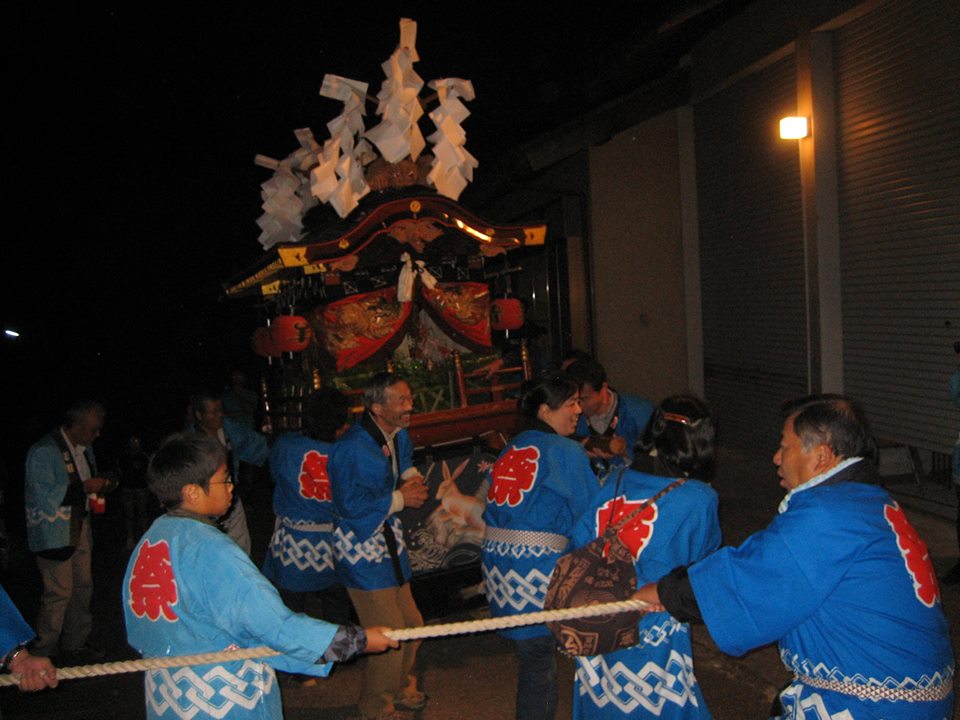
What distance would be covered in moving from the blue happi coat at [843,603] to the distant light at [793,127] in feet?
23.9

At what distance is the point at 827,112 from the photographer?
8.60 m

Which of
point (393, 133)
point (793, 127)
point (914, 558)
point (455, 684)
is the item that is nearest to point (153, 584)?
point (914, 558)

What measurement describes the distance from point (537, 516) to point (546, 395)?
58 centimetres

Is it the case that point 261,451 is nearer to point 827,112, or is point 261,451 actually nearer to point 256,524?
point 256,524

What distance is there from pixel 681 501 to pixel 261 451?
444cm

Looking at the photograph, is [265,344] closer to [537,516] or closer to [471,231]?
[471,231]

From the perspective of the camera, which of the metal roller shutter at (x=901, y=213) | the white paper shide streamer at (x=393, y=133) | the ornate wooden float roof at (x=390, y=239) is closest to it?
the ornate wooden float roof at (x=390, y=239)

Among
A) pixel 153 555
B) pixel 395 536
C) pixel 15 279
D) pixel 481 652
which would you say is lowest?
pixel 481 652

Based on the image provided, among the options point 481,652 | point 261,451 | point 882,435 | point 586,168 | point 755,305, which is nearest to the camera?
point 481,652

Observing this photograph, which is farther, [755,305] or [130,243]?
[130,243]

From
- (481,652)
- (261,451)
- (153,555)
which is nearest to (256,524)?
(261,451)

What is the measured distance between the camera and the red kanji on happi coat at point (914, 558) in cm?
223

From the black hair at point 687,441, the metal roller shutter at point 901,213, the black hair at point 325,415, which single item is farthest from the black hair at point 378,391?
the metal roller shutter at point 901,213

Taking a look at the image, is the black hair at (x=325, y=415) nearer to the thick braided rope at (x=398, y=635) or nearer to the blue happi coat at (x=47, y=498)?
the blue happi coat at (x=47, y=498)
